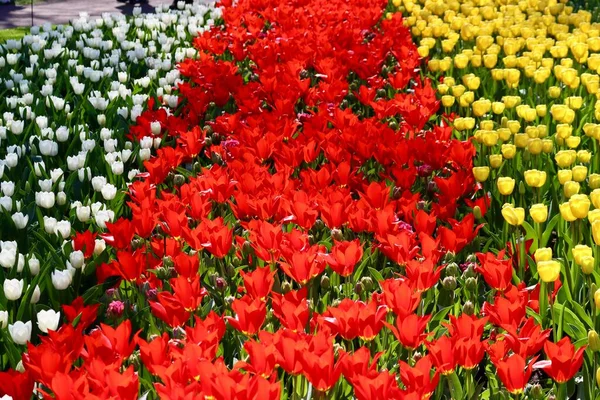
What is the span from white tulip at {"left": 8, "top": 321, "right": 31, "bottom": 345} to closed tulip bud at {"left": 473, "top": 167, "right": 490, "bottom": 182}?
1847 mm

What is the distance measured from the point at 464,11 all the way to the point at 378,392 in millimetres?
5920

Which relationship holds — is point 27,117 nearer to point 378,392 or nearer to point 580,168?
point 580,168

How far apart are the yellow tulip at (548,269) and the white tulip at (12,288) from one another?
1489mm

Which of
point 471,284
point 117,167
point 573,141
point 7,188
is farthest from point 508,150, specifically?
point 7,188

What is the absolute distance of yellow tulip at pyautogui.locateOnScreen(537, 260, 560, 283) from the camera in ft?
8.04

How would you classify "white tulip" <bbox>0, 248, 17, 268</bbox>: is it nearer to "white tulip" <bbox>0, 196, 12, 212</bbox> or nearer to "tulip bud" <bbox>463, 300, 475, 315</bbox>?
"white tulip" <bbox>0, 196, 12, 212</bbox>

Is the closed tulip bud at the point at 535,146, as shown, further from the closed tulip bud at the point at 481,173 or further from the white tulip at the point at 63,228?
the white tulip at the point at 63,228

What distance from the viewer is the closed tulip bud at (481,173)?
11.3ft

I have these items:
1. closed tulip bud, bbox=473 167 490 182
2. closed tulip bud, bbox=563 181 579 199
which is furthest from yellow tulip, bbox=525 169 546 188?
closed tulip bud, bbox=473 167 490 182

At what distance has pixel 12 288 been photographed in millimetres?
2564

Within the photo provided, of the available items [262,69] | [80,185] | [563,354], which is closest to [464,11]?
[262,69]

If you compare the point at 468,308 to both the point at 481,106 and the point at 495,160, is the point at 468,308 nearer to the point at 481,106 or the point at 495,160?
the point at 495,160

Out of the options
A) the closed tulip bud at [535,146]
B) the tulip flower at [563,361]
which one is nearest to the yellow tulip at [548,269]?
the tulip flower at [563,361]

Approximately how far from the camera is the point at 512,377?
2.02 m
